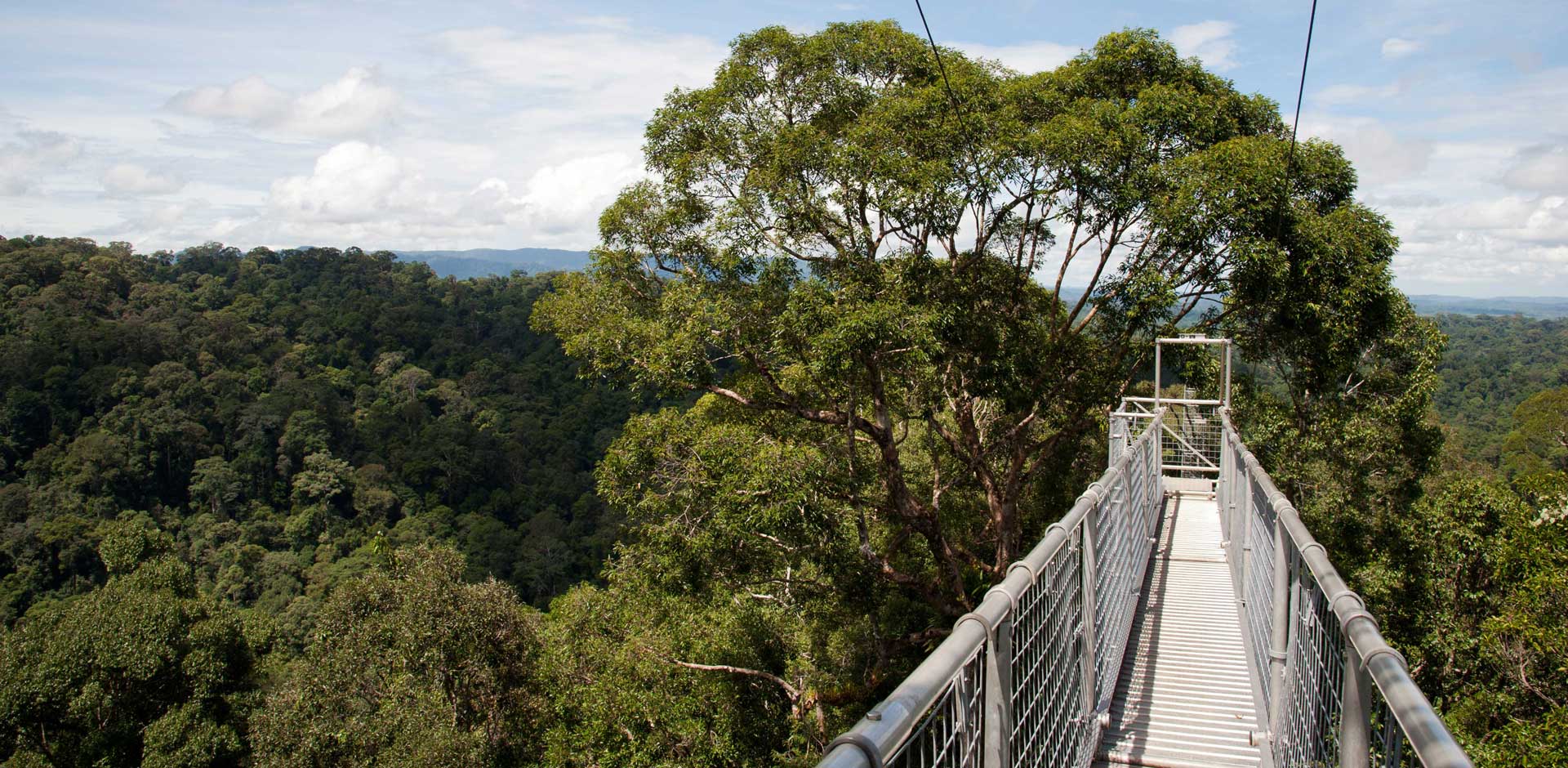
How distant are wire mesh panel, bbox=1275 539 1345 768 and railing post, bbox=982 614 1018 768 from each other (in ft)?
2.16

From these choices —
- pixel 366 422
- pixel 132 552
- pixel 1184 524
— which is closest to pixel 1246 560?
pixel 1184 524

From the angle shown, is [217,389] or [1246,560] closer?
[1246,560]

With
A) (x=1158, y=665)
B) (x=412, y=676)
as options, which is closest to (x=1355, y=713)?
(x=1158, y=665)

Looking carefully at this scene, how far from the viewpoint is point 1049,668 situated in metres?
2.43

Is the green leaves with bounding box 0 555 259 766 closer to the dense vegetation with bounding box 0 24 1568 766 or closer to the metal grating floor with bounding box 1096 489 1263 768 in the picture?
the dense vegetation with bounding box 0 24 1568 766

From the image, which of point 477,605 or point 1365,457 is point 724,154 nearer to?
point 477,605

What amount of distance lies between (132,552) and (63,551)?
19866 mm

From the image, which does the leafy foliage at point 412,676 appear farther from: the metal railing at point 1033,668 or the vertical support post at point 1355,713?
the vertical support post at point 1355,713

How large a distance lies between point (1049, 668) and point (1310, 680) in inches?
25.1

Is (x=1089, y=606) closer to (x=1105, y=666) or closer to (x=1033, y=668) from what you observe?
(x=1105, y=666)

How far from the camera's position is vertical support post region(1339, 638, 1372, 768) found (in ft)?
5.70

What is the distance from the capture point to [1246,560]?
4.02 metres

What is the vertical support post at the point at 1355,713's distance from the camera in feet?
5.70

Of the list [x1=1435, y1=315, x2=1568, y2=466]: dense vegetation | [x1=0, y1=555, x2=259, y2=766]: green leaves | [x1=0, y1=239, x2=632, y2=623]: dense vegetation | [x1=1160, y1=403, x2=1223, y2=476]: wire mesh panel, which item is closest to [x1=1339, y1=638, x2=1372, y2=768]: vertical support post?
[x1=1160, y1=403, x2=1223, y2=476]: wire mesh panel
